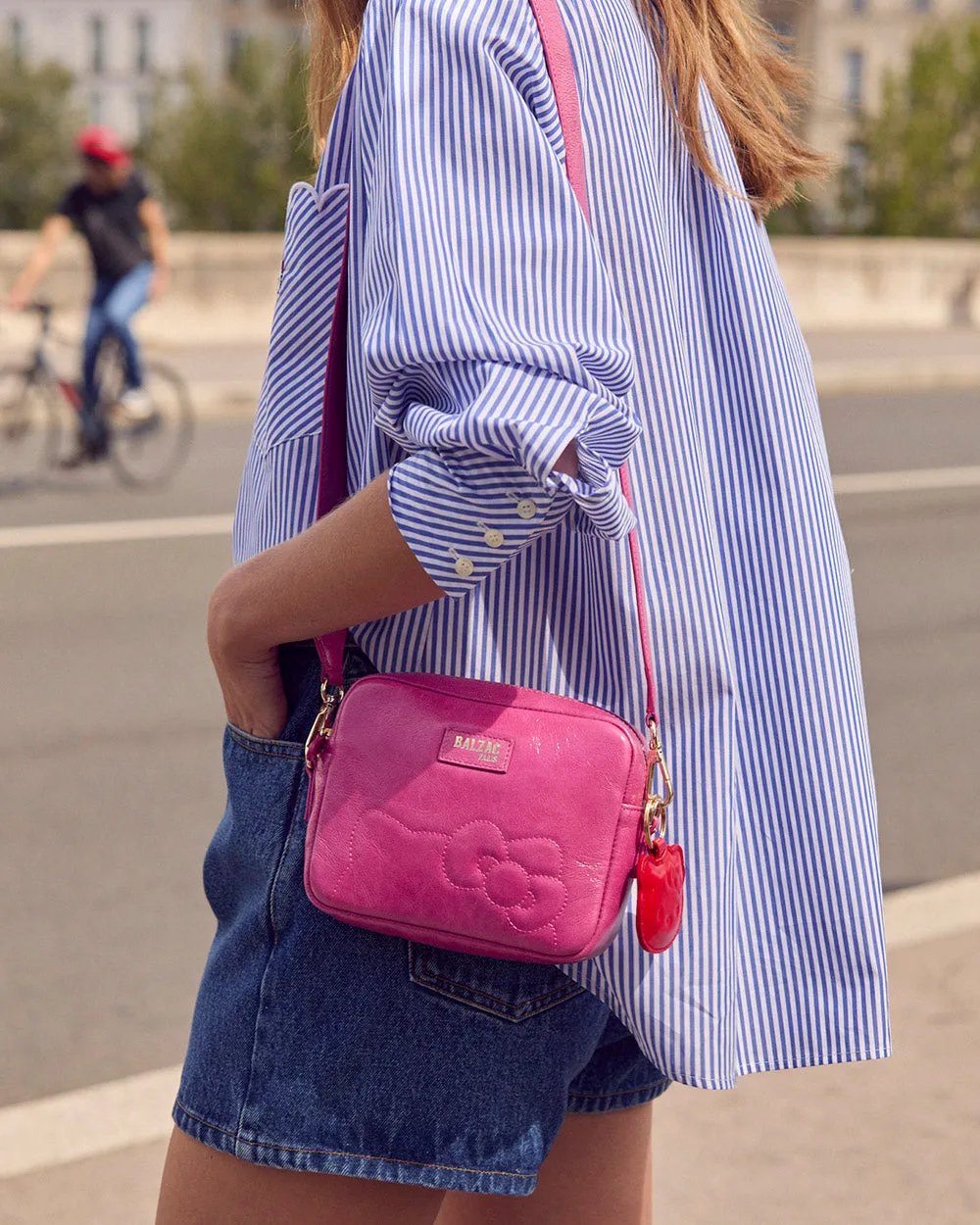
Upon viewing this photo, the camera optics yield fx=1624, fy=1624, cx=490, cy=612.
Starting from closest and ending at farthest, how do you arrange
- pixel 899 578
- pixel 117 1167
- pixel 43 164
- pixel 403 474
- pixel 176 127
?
pixel 403 474 → pixel 117 1167 → pixel 899 578 → pixel 176 127 → pixel 43 164

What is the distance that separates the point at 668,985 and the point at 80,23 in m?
90.3

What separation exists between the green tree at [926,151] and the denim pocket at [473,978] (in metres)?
32.9

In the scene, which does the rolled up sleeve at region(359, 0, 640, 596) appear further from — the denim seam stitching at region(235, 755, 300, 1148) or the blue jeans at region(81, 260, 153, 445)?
the blue jeans at region(81, 260, 153, 445)

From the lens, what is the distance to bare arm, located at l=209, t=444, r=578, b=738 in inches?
44.1

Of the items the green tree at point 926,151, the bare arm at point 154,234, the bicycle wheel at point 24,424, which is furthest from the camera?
the green tree at point 926,151

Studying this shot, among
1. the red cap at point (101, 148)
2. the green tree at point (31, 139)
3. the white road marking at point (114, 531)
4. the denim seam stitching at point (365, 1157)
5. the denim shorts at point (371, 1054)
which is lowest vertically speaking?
the green tree at point (31, 139)

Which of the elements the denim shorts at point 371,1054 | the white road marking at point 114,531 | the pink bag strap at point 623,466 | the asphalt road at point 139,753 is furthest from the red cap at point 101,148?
the denim shorts at point 371,1054

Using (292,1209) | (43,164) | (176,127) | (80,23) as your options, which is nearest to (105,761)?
(292,1209)

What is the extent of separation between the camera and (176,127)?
3975 centimetres

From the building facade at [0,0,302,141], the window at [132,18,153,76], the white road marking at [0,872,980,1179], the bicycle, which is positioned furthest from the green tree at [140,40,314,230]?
the window at [132,18,153,76]

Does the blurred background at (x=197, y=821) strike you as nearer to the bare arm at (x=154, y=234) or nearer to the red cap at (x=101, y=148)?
the bare arm at (x=154, y=234)

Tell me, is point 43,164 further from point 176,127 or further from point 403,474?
point 403,474

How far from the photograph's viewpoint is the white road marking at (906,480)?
9945mm

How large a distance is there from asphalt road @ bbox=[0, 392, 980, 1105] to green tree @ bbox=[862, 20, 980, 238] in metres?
25.1
